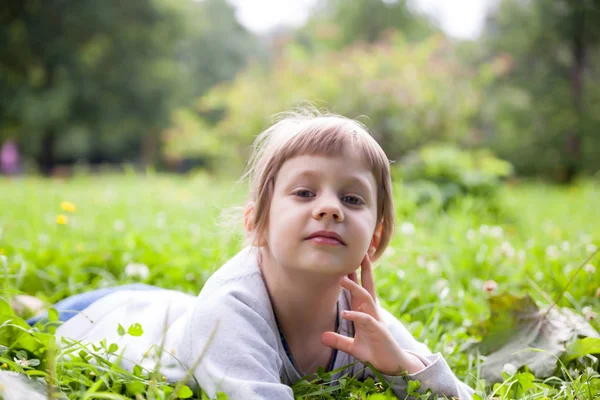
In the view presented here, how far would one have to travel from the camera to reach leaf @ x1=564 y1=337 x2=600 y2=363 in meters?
1.71

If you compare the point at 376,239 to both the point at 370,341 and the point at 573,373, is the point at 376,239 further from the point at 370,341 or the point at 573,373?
the point at 573,373

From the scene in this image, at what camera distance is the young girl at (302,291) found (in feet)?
4.47

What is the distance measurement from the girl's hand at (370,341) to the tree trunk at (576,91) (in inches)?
526

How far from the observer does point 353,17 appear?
17.4m

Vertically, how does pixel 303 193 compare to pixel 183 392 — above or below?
above

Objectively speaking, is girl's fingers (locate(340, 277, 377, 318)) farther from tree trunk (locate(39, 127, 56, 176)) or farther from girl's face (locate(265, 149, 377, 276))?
tree trunk (locate(39, 127, 56, 176))

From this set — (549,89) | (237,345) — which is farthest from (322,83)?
(549,89)

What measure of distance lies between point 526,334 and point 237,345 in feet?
3.59

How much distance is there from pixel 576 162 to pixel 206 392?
45.8 ft

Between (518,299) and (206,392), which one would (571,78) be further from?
(206,392)

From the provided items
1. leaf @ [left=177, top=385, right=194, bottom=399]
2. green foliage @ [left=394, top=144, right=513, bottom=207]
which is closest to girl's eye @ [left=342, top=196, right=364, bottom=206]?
leaf @ [left=177, top=385, right=194, bottom=399]

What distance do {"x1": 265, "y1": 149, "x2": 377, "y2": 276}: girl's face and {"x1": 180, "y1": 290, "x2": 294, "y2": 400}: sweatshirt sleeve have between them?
0.60ft

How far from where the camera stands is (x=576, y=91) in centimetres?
1392

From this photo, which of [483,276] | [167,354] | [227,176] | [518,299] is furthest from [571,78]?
[167,354]
